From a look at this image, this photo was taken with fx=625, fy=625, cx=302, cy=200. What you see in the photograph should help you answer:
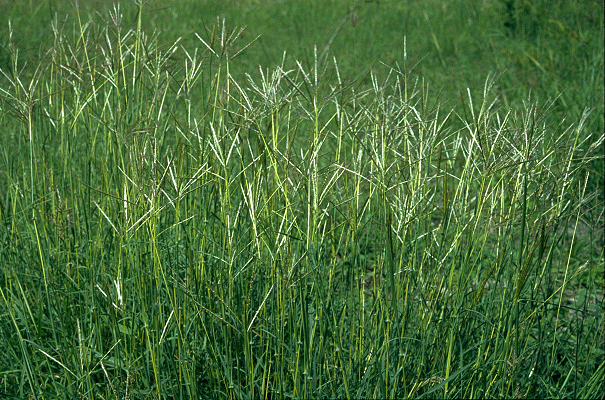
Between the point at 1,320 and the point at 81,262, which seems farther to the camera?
the point at 81,262

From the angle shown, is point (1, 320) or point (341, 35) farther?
point (341, 35)

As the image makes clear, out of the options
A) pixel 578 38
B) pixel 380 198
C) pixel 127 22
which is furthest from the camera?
pixel 127 22

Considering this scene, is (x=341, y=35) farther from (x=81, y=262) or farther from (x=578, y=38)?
(x=81, y=262)

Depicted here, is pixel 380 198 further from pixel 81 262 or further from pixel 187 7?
pixel 187 7

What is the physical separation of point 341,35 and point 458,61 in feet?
4.08

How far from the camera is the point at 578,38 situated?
418cm

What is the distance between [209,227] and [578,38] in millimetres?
3530

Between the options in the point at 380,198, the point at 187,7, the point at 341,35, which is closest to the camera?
the point at 380,198

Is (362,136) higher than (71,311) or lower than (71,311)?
higher

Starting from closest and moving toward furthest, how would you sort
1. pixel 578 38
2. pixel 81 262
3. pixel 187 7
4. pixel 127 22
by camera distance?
pixel 81 262 → pixel 578 38 → pixel 127 22 → pixel 187 7

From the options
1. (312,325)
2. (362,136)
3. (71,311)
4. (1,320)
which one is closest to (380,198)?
(312,325)

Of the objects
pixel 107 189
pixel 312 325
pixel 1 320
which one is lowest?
pixel 1 320

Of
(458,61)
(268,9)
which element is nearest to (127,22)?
(268,9)

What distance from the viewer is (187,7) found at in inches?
251
